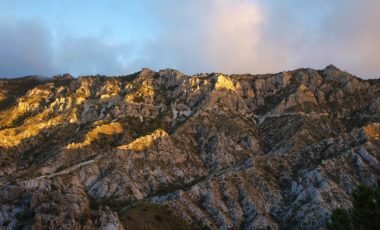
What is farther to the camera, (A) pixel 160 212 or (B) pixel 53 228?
(A) pixel 160 212

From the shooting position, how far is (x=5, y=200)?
417 ft

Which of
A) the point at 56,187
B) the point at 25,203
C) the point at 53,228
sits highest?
the point at 56,187

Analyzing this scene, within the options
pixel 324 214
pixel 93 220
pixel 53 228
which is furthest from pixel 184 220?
pixel 53 228

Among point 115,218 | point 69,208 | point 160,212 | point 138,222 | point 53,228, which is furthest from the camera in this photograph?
point 160,212

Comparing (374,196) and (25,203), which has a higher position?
(25,203)

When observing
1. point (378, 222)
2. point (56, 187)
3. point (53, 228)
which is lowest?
point (378, 222)

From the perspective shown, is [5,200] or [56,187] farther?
[56,187]

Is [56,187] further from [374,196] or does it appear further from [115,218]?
[374,196]

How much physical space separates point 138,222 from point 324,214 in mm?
76613

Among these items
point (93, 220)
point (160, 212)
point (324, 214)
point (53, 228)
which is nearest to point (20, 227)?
point (53, 228)

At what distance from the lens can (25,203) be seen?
125750 millimetres

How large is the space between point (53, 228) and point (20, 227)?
7775 millimetres

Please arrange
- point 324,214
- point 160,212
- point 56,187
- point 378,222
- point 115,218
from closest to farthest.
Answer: point 378,222, point 115,218, point 56,187, point 160,212, point 324,214

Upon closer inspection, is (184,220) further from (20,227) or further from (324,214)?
(20,227)
